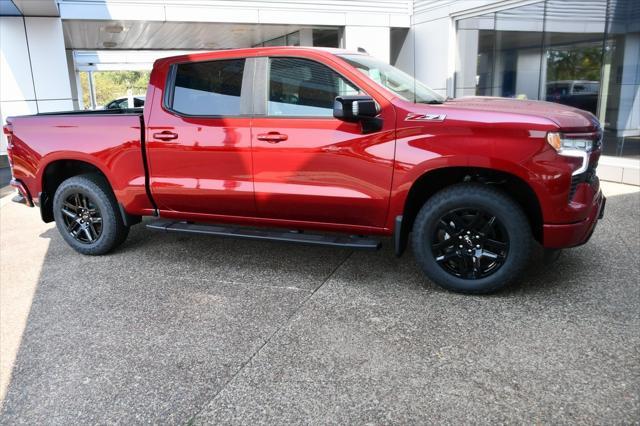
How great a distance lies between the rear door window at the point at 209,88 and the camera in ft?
15.2

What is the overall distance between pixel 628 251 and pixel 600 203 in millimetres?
1225

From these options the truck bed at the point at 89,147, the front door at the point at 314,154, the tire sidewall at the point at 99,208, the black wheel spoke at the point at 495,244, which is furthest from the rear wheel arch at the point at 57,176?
the black wheel spoke at the point at 495,244

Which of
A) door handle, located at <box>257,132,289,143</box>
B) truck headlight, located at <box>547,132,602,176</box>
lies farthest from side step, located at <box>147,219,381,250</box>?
truck headlight, located at <box>547,132,602,176</box>

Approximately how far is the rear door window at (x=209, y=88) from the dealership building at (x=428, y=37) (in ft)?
21.4

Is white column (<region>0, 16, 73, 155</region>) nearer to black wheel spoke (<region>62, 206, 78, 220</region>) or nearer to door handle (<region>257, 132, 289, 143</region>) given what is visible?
black wheel spoke (<region>62, 206, 78, 220</region>)

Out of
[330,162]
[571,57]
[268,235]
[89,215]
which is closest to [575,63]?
[571,57]

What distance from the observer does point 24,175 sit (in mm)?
5523

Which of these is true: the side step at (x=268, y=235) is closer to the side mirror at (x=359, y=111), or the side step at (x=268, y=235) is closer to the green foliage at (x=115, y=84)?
the side mirror at (x=359, y=111)

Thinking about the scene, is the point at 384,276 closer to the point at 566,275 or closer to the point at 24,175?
the point at 566,275

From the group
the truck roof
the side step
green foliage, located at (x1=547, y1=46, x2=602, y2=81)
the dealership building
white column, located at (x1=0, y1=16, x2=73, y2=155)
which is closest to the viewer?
the side step

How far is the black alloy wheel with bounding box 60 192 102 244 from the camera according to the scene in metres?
→ 5.41

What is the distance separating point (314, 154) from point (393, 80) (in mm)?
984

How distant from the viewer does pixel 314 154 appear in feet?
14.0

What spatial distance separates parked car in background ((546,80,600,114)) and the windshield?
20.2 ft
